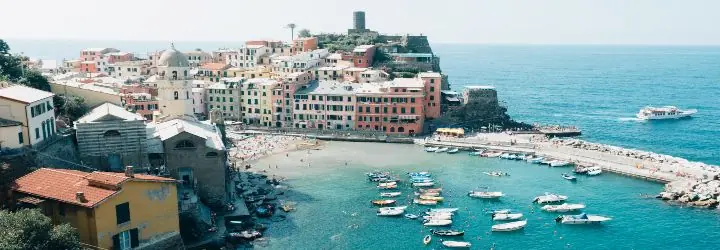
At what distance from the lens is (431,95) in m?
97.6

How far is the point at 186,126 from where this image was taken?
54.9 m

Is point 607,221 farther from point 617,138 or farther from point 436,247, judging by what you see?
point 617,138

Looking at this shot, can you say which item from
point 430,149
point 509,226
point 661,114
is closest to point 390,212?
point 509,226

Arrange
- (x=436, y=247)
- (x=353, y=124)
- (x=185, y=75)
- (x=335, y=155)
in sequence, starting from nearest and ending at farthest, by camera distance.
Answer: (x=436, y=247), (x=185, y=75), (x=335, y=155), (x=353, y=124)

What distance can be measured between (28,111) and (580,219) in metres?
45.5

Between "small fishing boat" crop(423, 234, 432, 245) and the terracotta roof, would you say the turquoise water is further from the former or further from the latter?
the terracotta roof

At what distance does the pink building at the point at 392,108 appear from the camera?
3595 inches

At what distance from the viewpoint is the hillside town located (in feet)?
123

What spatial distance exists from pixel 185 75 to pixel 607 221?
44.0 metres

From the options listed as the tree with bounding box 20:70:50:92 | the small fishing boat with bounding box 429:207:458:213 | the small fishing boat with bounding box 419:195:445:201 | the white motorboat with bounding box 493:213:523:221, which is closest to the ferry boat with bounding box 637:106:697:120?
the small fishing boat with bounding box 419:195:445:201

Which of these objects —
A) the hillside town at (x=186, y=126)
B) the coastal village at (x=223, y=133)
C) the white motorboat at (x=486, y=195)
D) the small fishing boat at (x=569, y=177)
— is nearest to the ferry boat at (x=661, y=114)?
the coastal village at (x=223, y=133)

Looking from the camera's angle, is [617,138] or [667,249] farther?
[617,138]

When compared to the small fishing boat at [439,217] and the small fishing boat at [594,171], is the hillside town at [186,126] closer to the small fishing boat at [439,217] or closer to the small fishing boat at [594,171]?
the small fishing boat at [439,217]

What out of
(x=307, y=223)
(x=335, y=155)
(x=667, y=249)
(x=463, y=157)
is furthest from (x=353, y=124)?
(x=667, y=249)
